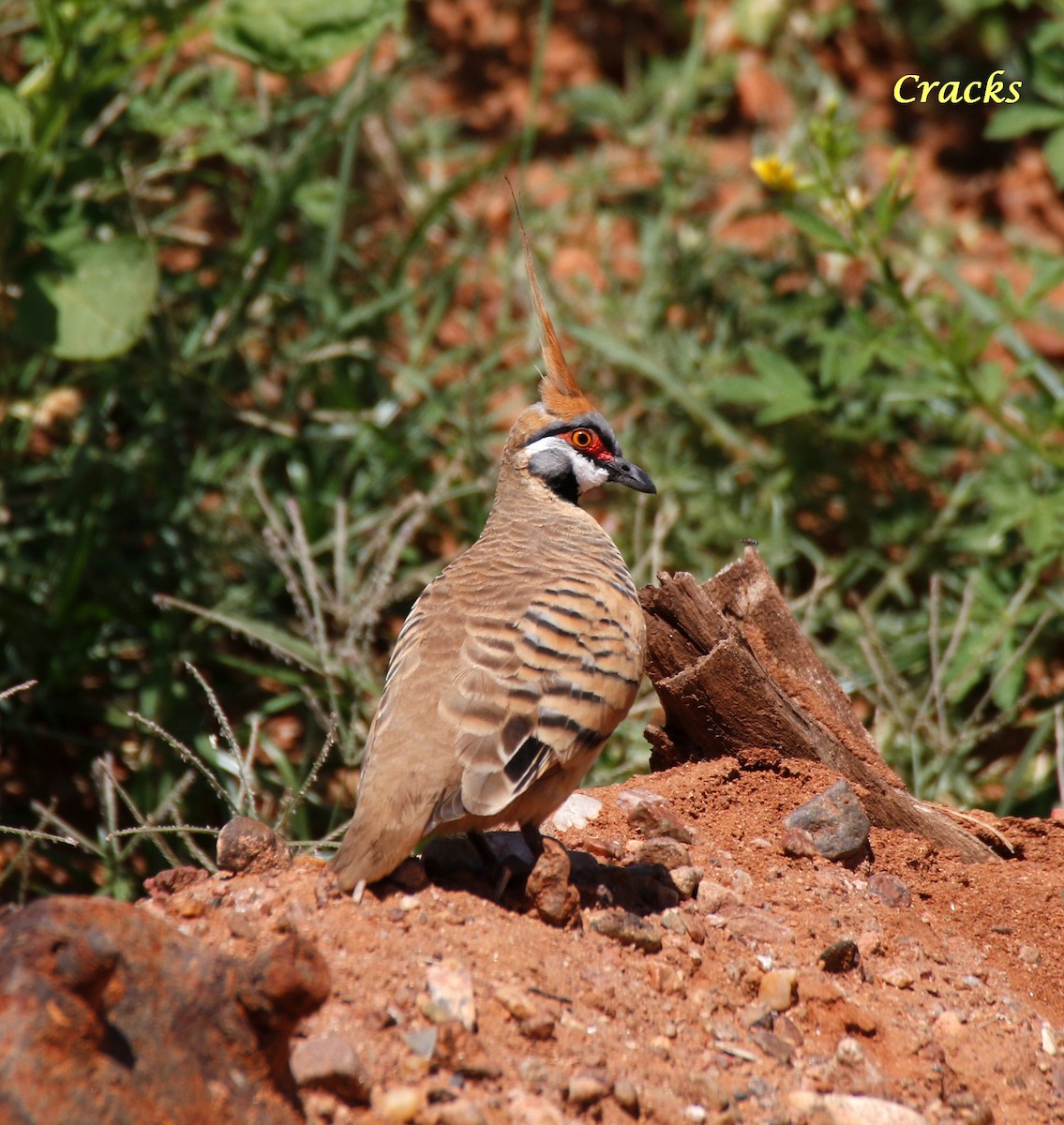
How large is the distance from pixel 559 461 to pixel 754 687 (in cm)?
108

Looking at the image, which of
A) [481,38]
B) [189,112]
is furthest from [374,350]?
[481,38]

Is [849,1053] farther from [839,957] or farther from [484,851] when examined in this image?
[484,851]

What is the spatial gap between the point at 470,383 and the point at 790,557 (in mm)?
1562

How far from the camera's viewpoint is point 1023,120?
570 cm

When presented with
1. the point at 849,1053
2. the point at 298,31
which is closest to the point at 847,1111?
the point at 849,1053

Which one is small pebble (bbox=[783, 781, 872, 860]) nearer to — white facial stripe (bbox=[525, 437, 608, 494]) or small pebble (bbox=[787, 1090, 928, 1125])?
small pebble (bbox=[787, 1090, 928, 1125])

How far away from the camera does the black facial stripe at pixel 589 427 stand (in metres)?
4.63

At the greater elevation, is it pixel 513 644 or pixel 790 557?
pixel 513 644

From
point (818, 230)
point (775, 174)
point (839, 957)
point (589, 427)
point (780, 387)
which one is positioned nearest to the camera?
point (839, 957)

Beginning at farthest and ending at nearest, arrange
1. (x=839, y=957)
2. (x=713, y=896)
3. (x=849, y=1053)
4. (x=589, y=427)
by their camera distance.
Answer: (x=589, y=427)
(x=713, y=896)
(x=839, y=957)
(x=849, y=1053)

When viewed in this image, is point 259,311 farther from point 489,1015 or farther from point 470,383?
point 489,1015

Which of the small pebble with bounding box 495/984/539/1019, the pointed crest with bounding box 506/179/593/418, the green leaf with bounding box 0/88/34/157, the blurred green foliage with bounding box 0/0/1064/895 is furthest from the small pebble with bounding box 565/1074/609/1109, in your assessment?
the green leaf with bounding box 0/88/34/157

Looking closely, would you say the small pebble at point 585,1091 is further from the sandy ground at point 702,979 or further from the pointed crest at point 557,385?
the pointed crest at point 557,385

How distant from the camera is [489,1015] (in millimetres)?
2912
